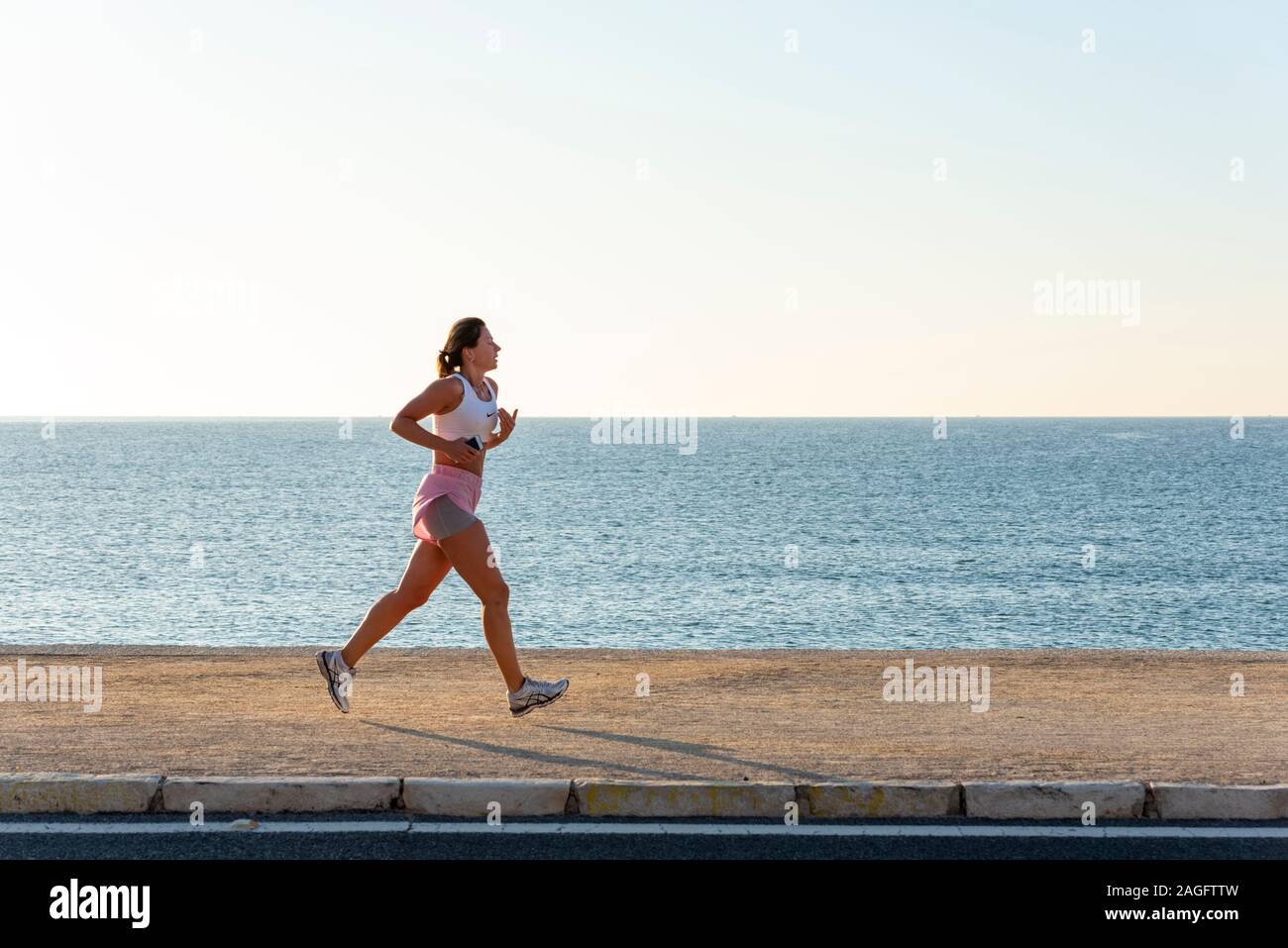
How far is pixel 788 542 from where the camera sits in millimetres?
46750

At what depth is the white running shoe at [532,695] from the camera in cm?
718

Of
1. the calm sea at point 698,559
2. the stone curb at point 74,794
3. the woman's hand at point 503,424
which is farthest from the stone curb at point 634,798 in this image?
the calm sea at point 698,559

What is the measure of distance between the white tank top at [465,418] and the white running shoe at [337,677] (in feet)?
4.42

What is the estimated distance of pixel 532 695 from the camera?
23.6 feet

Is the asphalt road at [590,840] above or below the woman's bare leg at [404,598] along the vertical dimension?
below

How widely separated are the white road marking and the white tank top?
244 centimetres

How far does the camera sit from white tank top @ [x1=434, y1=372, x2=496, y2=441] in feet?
23.4

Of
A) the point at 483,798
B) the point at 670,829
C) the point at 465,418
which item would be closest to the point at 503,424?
the point at 465,418

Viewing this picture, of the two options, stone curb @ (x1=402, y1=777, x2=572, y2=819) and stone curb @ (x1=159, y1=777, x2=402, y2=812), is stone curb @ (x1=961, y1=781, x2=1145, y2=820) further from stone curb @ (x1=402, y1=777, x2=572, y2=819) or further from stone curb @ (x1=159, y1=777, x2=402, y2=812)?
stone curb @ (x1=159, y1=777, x2=402, y2=812)

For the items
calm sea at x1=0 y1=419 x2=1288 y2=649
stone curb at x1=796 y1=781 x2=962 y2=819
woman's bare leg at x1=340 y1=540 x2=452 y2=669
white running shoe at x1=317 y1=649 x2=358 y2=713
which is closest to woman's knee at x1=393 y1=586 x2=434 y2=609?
woman's bare leg at x1=340 y1=540 x2=452 y2=669

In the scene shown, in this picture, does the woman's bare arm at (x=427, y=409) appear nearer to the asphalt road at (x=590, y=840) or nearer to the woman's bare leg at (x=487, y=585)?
the woman's bare leg at (x=487, y=585)

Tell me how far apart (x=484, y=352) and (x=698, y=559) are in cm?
3489

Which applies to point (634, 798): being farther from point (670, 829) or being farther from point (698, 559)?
point (698, 559)
